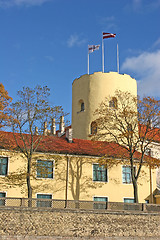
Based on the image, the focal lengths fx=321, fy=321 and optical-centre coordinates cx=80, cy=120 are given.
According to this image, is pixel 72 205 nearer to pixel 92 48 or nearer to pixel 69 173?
pixel 69 173

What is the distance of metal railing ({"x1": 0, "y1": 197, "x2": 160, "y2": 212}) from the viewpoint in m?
23.7

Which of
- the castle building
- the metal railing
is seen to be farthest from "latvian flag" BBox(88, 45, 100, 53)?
the metal railing

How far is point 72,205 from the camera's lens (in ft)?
80.7

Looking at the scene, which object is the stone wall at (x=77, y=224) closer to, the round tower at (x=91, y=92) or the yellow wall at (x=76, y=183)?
the yellow wall at (x=76, y=183)

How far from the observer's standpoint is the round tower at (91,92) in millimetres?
45344

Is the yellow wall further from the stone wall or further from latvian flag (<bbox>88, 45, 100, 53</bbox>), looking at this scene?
latvian flag (<bbox>88, 45, 100, 53</bbox>)

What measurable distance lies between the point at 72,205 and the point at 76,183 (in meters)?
7.83

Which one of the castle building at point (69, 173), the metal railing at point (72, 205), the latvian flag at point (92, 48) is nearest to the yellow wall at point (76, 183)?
the castle building at point (69, 173)

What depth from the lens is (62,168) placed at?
3234 cm

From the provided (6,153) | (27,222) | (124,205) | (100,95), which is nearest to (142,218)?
(124,205)

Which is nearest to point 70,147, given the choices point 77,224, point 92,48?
point 77,224

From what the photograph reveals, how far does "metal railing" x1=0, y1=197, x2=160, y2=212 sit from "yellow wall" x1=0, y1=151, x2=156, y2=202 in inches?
179

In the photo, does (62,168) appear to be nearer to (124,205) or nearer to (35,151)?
(35,151)

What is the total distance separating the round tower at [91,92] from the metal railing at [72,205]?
19.0 m
